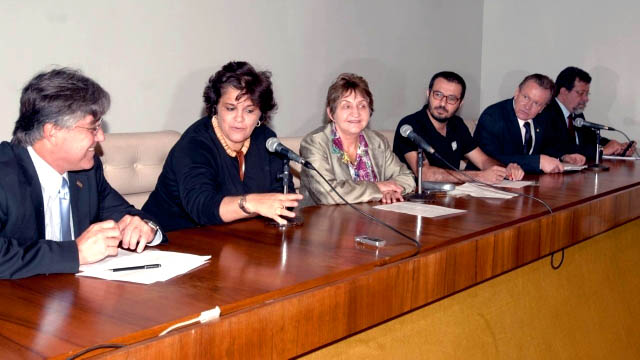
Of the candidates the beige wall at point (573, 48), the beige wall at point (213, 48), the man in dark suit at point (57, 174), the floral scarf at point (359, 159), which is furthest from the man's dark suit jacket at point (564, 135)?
the man in dark suit at point (57, 174)

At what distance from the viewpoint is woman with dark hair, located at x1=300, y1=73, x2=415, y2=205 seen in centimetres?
258

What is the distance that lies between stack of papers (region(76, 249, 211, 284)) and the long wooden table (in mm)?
30

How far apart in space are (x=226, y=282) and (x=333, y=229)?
0.64 meters

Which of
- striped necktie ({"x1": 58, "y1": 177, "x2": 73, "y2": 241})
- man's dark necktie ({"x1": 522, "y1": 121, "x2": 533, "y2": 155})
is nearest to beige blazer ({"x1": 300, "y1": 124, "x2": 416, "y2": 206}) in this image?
striped necktie ({"x1": 58, "y1": 177, "x2": 73, "y2": 241})

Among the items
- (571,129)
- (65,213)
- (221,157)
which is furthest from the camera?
(571,129)

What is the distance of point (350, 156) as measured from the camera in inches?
112

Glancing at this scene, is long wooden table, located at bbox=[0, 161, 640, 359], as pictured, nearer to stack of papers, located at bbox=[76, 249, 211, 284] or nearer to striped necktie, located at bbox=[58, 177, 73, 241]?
stack of papers, located at bbox=[76, 249, 211, 284]

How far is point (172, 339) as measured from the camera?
1114mm

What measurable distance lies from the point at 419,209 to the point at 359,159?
572 mm

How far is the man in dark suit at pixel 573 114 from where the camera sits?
4531mm

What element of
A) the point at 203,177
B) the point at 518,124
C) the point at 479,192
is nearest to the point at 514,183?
the point at 479,192

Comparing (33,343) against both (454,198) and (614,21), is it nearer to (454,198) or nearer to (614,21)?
(454,198)

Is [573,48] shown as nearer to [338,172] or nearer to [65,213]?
[338,172]

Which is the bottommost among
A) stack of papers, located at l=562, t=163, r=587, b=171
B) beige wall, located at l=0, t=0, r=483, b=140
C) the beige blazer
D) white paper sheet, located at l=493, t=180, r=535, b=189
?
stack of papers, located at l=562, t=163, r=587, b=171
